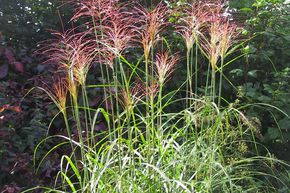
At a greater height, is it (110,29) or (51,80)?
(110,29)

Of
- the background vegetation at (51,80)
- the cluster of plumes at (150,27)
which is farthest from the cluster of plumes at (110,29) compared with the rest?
the background vegetation at (51,80)

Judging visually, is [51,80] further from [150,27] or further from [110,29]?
[150,27]

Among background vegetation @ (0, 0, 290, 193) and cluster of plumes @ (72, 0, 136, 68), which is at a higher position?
cluster of plumes @ (72, 0, 136, 68)

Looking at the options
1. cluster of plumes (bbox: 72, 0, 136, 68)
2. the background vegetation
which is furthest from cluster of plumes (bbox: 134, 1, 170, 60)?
the background vegetation

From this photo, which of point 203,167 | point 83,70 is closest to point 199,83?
point 203,167

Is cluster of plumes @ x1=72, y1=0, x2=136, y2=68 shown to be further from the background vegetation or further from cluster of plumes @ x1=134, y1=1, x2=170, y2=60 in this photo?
the background vegetation

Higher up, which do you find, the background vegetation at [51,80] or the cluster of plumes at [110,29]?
the cluster of plumes at [110,29]

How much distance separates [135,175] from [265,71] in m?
2.12

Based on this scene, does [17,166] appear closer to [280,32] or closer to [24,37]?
[24,37]

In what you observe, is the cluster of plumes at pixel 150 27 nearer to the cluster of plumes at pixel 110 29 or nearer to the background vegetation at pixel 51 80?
the cluster of plumes at pixel 110 29

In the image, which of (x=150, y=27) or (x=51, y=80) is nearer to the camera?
(x=150, y=27)

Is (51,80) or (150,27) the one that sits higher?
(150,27)

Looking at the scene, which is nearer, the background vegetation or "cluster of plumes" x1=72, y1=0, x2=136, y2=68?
"cluster of plumes" x1=72, y1=0, x2=136, y2=68

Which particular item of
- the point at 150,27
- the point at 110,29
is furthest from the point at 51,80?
the point at 150,27
